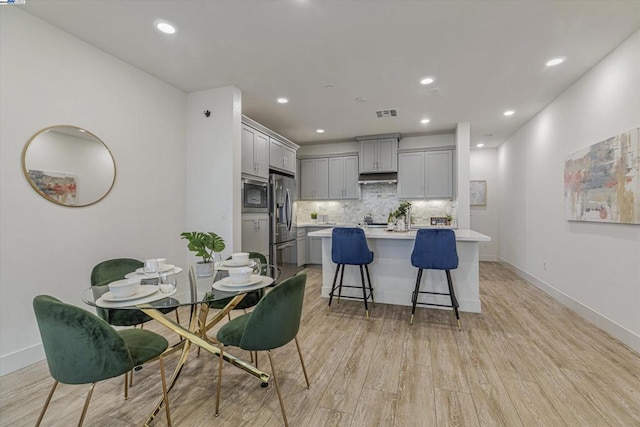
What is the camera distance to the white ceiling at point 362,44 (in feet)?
7.18

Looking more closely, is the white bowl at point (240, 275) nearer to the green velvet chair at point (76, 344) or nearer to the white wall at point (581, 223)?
the green velvet chair at point (76, 344)

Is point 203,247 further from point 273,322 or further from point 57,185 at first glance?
point 57,185

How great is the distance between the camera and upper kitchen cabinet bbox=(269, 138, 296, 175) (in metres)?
4.69

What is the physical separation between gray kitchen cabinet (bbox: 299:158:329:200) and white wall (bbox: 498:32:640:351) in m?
3.81

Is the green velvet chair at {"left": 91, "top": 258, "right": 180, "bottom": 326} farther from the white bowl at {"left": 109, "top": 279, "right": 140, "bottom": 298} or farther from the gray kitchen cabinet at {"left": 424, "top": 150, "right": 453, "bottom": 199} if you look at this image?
the gray kitchen cabinet at {"left": 424, "top": 150, "right": 453, "bottom": 199}

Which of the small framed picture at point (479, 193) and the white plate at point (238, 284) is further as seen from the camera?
the small framed picture at point (479, 193)

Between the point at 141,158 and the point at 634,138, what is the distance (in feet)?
15.8

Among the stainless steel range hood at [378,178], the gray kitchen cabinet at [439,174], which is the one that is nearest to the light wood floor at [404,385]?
the gray kitchen cabinet at [439,174]

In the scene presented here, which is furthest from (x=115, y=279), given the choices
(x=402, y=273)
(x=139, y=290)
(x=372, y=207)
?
(x=372, y=207)

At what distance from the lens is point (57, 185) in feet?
7.99

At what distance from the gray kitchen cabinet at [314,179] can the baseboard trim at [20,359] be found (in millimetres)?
4941

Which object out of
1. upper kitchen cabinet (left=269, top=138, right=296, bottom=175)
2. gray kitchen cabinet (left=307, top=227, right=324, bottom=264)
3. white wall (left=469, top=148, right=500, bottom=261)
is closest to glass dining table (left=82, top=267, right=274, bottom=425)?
upper kitchen cabinet (left=269, top=138, right=296, bottom=175)

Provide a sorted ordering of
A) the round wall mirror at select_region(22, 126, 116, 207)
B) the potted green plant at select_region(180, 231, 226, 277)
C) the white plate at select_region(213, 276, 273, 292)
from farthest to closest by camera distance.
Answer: the round wall mirror at select_region(22, 126, 116, 207)
the potted green plant at select_region(180, 231, 226, 277)
the white plate at select_region(213, 276, 273, 292)

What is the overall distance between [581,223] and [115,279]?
4.74m
